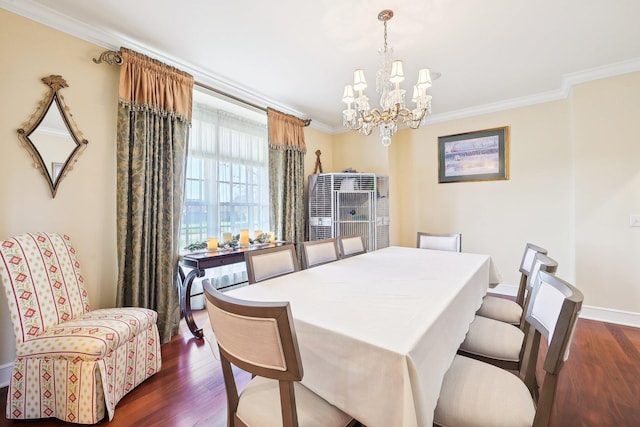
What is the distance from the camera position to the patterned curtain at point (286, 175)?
360 cm

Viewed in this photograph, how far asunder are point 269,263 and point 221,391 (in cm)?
89

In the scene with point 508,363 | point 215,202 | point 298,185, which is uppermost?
point 298,185

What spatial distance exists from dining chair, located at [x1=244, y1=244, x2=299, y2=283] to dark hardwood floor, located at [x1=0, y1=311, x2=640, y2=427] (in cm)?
46

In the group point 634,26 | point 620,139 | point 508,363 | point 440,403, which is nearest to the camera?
point 440,403

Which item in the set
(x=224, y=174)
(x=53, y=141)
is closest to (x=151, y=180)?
(x=53, y=141)

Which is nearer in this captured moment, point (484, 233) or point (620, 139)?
point (620, 139)

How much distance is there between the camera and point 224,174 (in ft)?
11.0

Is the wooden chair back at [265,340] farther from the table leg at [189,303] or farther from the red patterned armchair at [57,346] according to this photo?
the table leg at [189,303]

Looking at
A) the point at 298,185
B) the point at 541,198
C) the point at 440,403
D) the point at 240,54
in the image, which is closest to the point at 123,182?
the point at 240,54

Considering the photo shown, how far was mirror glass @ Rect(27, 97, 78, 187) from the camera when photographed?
1.89m

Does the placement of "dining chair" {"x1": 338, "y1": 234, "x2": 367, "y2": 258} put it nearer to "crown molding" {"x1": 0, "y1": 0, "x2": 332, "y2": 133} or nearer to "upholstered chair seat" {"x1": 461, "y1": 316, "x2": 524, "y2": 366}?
"upholstered chair seat" {"x1": 461, "y1": 316, "x2": 524, "y2": 366}

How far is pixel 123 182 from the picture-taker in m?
2.16

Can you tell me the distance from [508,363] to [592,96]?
3145 millimetres

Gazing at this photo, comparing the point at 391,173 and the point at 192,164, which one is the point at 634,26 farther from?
the point at 192,164
